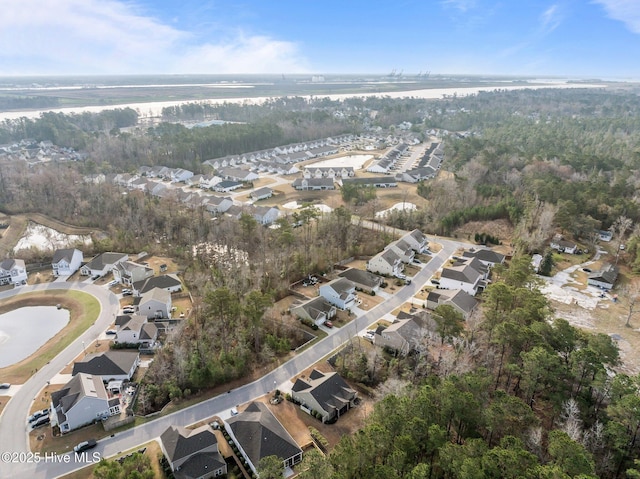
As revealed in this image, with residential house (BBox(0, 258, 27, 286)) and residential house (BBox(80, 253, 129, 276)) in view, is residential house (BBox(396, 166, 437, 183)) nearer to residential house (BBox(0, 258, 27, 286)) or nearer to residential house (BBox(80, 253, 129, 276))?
residential house (BBox(80, 253, 129, 276))

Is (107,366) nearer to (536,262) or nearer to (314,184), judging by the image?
(536,262)

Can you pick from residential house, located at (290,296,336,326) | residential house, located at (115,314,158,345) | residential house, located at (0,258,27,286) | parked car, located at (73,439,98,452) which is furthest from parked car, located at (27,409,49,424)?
residential house, located at (0,258,27,286)

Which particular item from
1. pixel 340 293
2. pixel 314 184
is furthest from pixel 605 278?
pixel 314 184

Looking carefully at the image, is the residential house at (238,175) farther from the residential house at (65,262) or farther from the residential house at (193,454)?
the residential house at (193,454)

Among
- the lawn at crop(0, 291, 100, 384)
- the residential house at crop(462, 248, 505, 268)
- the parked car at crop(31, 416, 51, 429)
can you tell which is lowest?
the lawn at crop(0, 291, 100, 384)

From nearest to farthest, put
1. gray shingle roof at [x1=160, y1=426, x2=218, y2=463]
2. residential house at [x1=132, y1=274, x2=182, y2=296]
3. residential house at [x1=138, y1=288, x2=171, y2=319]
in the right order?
gray shingle roof at [x1=160, y1=426, x2=218, y2=463] < residential house at [x1=138, y1=288, x2=171, y2=319] < residential house at [x1=132, y1=274, x2=182, y2=296]

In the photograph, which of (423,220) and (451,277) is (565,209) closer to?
(423,220)

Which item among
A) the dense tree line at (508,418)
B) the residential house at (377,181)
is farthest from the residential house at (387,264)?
the residential house at (377,181)
